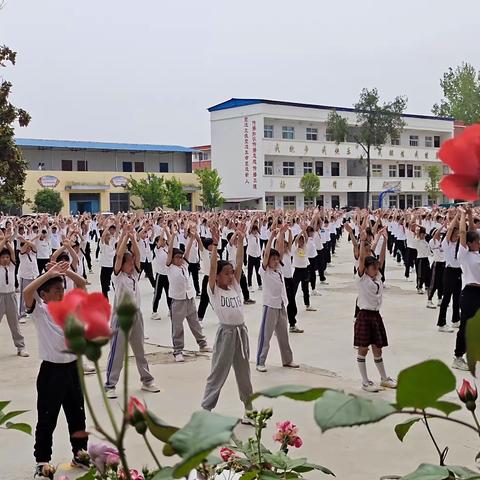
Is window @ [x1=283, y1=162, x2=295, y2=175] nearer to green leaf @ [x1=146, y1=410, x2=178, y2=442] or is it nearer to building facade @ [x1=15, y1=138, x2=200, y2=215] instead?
building facade @ [x1=15, y1=138, x2=200, y2=215]

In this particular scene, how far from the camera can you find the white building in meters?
45.4

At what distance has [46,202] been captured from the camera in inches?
1609

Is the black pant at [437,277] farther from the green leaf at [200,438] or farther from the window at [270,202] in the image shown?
the window at [270,202]

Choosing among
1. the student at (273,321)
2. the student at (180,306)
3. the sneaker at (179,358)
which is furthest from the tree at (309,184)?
the student at (273,321)

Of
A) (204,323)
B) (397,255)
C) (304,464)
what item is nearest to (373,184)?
(397,255)

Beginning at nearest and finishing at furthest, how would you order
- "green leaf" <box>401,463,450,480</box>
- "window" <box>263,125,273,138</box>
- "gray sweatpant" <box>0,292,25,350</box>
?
"green leaf" <box>401,463,450,480</box> → "gray sweatpant" <box>0,292,25,350</box> → "window" <box>263,125,273,138</box>

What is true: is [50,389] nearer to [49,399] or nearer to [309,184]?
[49,399]

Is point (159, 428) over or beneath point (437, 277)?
over

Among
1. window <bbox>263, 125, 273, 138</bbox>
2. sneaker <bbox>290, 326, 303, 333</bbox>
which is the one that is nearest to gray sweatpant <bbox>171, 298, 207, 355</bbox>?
sneaker <bbox>290, 326, 303, 333</bbox>

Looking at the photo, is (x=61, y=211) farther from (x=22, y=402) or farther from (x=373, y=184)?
(x=22, y=402)

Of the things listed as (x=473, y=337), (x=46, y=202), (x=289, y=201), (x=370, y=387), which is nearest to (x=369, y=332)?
(x=370, y=387)

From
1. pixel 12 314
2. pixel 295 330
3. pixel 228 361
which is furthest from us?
pixel 295 330

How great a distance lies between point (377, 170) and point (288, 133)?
8.82 metres

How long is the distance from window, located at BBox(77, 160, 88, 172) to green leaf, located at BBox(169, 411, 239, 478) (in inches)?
1853
